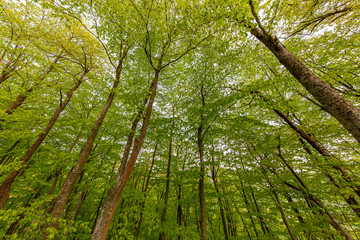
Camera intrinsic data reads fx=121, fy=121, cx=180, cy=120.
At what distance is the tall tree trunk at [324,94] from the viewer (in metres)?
1.89

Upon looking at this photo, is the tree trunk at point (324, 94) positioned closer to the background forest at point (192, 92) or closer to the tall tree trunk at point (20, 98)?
the background forest at point (192, 92)

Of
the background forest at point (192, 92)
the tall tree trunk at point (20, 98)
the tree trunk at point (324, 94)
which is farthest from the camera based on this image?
the tall tree trunk at point (20, 98)

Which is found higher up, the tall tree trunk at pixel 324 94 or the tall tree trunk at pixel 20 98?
the tall tree trunk at pixel 20 98

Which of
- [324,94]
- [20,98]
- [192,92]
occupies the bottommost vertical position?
[324,94]

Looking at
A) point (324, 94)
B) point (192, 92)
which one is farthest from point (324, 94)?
point (192, 92)

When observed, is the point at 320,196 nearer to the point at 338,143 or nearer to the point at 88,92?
the point at 338,143

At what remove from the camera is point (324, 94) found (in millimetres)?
2281

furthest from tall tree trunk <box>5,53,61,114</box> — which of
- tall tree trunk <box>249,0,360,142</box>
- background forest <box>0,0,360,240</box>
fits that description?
tall tree trunk <box>249,0,360,142</box>

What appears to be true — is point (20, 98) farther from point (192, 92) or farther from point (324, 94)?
point (324, 94)

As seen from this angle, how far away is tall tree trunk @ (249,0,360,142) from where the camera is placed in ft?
6.20

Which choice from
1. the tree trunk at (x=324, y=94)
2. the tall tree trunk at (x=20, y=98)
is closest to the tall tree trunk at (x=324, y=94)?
the tree trunk at (x=324, y=94)

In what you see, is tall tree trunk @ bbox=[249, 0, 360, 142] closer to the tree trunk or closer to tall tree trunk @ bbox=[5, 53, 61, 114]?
the tree trunk

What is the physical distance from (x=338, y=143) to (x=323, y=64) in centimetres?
399

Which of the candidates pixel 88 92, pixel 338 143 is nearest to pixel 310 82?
pixel 338 143
